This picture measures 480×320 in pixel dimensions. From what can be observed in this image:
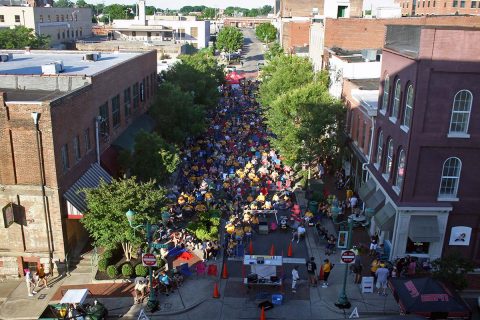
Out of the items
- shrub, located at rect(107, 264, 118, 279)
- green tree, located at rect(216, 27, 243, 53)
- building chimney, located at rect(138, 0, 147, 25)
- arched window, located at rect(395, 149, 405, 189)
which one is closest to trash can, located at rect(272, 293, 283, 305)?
shrub, located at rect(107, 264, 118, 279)

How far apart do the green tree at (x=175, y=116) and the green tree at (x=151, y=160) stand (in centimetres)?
886

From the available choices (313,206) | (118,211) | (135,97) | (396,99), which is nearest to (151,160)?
(118,211)

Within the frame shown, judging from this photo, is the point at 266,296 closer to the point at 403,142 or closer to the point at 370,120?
the point at 403,142

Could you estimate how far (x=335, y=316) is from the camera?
2078cm

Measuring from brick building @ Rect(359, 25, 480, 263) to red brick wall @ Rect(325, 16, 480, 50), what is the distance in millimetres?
33625

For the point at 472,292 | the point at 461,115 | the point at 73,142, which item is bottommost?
the point at 472,292

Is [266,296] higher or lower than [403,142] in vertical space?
lower

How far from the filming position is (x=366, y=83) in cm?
4062

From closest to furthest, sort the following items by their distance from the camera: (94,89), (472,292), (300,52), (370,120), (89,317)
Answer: (89,317) < (472,292) < (94,89) < (370,120) < (300,52)

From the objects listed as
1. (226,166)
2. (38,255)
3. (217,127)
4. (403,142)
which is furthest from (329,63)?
(38,255)

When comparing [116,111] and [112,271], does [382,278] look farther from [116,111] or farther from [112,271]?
[116,111]

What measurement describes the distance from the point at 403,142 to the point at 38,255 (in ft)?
64.8

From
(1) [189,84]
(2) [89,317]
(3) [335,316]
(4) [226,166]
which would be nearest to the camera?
(2) [89,317]

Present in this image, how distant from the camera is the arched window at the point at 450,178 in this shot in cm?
2395
